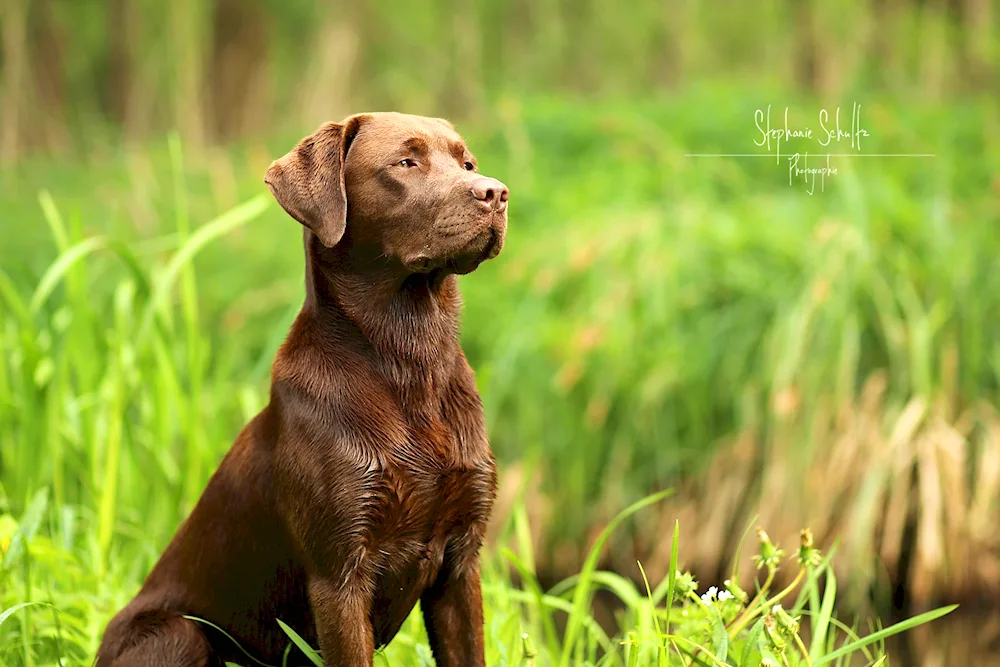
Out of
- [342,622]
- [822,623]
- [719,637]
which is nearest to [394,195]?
[342,622]

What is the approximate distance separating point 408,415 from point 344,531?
25 centimetres

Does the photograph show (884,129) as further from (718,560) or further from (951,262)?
(718,560)

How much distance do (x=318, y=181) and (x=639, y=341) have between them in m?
3.66

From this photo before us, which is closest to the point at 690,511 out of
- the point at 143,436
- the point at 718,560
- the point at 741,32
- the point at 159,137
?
the point at 718,560

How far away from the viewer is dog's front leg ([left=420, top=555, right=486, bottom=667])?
2186 millimetres

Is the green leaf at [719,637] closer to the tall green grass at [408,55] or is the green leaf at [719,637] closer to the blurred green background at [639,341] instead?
the blurred green background at [639,341]

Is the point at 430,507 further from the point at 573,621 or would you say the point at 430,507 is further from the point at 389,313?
the point at 573,621

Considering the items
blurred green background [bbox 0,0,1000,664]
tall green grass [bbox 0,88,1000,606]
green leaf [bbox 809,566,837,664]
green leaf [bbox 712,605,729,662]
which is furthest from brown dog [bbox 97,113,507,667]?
tall green grass [bbox 0,88,1000,606]

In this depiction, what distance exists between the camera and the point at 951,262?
5387 millimetres

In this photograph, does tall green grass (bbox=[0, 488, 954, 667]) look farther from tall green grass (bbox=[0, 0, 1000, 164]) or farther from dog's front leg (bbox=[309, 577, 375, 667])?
tall green grass (bbox=[0, 0, 1000, 164])

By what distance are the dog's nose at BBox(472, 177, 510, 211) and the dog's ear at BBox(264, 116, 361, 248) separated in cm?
26

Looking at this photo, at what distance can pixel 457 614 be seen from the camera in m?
2.22

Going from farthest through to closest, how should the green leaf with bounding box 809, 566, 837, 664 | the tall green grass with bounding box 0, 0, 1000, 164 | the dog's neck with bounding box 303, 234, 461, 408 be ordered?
the tall green grass with bounding box 0, 0, 1000, 164, the green leaf with bounding box 809, 566, 837, 664, the dog's neck with bounding box 303, 234, 461, 408

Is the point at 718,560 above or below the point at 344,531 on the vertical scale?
below
